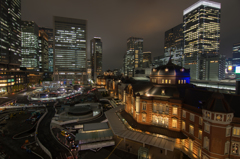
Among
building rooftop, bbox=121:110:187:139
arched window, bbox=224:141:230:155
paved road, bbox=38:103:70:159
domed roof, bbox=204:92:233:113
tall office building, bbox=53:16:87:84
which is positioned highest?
tall office building, bbox=53:16:87:84

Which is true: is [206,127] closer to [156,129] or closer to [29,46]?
[156,129]

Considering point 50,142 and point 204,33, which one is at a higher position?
point 204,33

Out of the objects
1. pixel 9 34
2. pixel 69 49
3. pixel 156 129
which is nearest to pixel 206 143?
pixel 156 129

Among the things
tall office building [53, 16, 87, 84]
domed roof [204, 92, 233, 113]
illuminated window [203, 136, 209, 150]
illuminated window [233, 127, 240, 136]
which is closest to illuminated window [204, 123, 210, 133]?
illuminated window [203, 136, 209, 150]

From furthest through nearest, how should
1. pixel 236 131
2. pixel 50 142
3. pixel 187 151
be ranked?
1. pixel 50 142
2. pixel 187 151
3. pixel 236 131

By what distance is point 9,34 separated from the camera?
11294 centimetres

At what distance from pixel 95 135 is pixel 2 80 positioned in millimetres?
118093

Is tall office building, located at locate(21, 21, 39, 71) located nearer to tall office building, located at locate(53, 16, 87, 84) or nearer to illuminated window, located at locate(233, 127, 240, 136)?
tall office building, located at locate(53, 16, 87, 84)

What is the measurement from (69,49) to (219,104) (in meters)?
191

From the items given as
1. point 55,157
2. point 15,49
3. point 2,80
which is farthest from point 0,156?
point 15,49

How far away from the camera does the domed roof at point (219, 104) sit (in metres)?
20.2

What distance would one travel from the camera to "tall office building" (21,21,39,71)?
182837 millimetres

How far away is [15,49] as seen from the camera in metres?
122

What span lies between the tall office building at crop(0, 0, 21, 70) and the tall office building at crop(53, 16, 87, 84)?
49.0 metres
